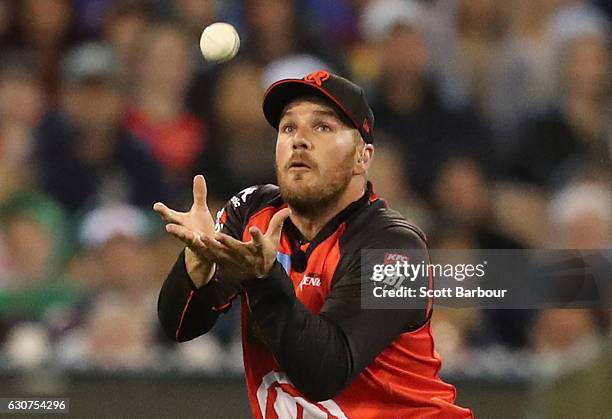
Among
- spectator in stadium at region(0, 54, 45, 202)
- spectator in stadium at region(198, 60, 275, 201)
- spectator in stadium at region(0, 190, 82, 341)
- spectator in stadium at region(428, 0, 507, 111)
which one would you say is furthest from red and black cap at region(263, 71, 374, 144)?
spectator in stadium at region(428, 0, 507, 111)

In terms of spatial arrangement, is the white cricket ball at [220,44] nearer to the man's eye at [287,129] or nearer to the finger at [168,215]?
the man's eye at [287,129]

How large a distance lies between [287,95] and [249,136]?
3.04m

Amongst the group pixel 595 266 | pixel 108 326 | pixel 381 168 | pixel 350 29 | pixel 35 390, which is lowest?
pixel 35 390

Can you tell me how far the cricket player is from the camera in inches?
131

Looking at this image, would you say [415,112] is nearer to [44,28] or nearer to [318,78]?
[44,28]

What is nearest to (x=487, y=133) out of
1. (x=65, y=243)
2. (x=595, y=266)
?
(x=595, y=266)

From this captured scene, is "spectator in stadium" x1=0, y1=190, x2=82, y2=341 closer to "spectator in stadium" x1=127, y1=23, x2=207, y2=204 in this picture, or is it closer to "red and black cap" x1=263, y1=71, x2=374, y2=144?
"spectator in stadium" x1=127, y1=23, x2=207, y2=204

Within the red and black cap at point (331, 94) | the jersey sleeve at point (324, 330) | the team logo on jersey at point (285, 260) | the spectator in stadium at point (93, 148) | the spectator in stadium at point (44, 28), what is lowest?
the jersey sleeve at point (324, 330)

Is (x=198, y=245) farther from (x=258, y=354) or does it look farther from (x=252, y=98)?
(x=252, y=98)

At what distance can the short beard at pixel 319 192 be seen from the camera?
3.46m

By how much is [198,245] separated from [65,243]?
3.21 m

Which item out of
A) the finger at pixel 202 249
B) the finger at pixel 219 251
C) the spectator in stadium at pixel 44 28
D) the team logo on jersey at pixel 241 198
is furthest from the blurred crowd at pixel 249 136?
the finger at pixel 219 251

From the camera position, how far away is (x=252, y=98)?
675 cm

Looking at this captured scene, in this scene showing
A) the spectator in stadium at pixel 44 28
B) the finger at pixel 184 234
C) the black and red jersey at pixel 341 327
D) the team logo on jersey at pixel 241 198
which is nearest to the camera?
the finger at pixel 184 234
